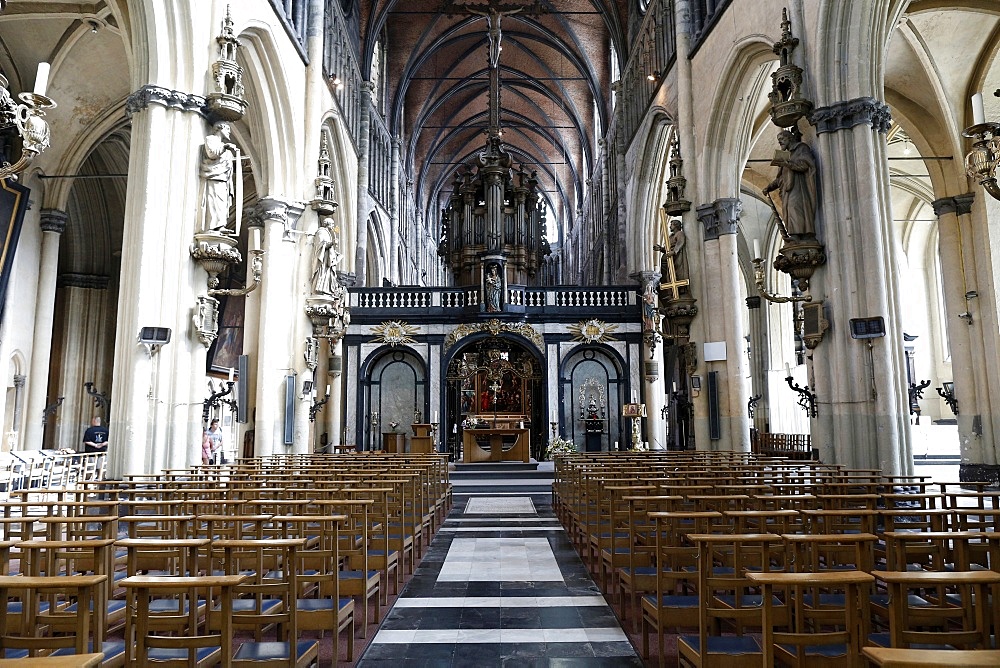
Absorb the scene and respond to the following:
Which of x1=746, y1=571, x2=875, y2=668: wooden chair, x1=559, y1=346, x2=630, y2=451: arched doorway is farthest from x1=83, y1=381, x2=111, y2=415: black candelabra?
x1=746, y1=571, x2=875, y2=668: wooden chair

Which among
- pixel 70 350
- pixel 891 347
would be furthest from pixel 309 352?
pixel 891 347

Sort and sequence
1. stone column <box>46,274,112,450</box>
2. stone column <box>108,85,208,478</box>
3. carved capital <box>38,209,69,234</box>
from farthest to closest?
stone column <box>46,274,112,450</box> < carved capital <box>38,209,69,234</box> < stone column <box>108,85,208,478</box>

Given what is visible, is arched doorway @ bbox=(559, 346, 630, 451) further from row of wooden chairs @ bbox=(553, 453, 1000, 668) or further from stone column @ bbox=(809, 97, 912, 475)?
row of wooden chairs @ bbox=(553, 453, 1000, 668)

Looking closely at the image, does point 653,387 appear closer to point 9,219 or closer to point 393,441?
point 393,441

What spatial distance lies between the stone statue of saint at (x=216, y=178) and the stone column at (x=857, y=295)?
8642 mm

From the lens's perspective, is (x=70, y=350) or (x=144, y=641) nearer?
(x=144, y=641)

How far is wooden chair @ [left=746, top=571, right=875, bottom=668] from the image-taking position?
2.56 meters

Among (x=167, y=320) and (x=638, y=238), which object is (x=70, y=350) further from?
(x=638, y=238)

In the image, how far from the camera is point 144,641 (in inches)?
108

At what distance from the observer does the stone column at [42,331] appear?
15.2m

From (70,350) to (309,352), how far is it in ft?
26.4

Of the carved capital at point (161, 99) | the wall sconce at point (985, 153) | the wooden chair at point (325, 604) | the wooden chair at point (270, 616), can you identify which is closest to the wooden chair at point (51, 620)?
the wooden chair at point (270, 616)

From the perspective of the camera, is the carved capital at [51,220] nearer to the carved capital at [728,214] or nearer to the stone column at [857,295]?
the carved capital at [728,214]

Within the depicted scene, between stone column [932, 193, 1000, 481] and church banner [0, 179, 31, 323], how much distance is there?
1816cm
